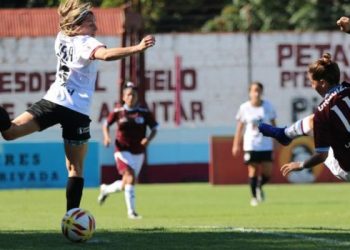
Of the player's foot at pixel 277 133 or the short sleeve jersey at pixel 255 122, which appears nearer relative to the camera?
the player's foot at pixel 277 133

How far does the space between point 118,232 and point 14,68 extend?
19253 mm

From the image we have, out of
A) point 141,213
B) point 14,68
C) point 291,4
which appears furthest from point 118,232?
point 291,4

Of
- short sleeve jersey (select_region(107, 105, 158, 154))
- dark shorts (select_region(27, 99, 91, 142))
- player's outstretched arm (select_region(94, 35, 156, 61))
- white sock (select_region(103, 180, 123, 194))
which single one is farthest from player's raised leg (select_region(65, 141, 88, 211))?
white sock (select_region(103, 180, 123, 194))

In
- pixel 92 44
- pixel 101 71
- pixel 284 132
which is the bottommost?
pixel 101 71

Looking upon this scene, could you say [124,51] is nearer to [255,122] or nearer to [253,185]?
[253,185]

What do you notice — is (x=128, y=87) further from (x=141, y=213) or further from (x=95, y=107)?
(x=95, y=107)

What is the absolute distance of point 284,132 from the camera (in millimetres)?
11109

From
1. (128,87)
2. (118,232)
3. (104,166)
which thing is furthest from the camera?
(104,166)

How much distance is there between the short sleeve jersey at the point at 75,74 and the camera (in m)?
10.7

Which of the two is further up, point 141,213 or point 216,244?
point 216,244

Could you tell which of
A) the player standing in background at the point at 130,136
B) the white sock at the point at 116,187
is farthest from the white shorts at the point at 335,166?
the white sock at the point at 116,187

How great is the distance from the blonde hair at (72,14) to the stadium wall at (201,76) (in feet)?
63.9

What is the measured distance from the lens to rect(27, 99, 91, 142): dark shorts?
10.7 metres

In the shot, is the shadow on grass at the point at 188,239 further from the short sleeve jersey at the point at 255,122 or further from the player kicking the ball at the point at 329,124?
the short sleeve jersey at the point at 255,122
